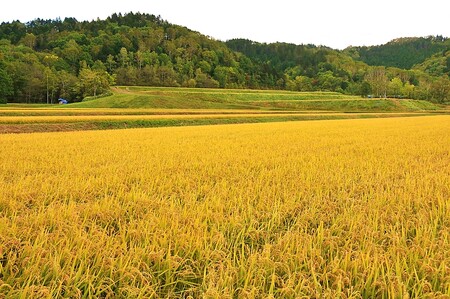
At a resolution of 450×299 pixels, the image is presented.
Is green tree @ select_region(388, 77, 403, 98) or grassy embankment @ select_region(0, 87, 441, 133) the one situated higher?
green tree @ select_region(388, 77, 403, 98)

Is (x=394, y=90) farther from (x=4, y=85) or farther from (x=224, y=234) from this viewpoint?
(x=224, y=234)

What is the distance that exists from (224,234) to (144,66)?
109 m

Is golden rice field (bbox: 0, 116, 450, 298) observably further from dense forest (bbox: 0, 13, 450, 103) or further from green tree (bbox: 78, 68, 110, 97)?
dense forest (bbox: 0, 13, 450, 103)

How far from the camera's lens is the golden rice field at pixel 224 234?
2262 millimetres

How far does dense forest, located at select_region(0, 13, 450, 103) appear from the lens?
235 ft

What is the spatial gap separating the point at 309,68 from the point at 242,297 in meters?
158

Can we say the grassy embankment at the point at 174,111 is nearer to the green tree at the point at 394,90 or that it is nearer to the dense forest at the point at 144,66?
the dense forest at the point at 144,66

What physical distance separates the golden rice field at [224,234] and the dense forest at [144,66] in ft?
222

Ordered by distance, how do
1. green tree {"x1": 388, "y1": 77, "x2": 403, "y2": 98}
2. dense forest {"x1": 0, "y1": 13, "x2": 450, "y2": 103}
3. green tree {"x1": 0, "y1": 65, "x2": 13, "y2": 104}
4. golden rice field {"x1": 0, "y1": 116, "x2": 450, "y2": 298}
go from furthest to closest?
green tree {"x1": 388, "y1": 77, "x2": 403, "y2": 98}, dense forest {"x1": 0, "y1": 13, "x2": 450, "y2": 103}, green tree {"x1": 0, "y1": 65, "x2": 13, "y2": 104}, golden rice field {"x1": 0, "y1": 116, "x2": 450, "y2": 298}

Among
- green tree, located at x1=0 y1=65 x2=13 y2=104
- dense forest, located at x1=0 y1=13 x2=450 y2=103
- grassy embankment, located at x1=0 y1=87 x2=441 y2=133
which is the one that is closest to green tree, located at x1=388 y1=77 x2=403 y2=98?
dense forest, located at x1=0 y1=13 x2=450 y2=103

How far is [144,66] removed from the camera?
105562 mm

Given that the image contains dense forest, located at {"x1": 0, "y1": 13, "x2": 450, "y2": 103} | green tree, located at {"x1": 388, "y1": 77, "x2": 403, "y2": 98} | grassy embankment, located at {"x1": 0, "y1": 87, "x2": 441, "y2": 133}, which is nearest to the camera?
grassy embankment, located at {"x1": 0, "y1": 87, "x2": 441, "y2": 133}

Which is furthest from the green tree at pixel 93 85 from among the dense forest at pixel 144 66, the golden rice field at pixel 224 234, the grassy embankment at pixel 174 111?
the golden rice field at pixel 224 234

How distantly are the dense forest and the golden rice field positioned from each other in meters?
67.7
